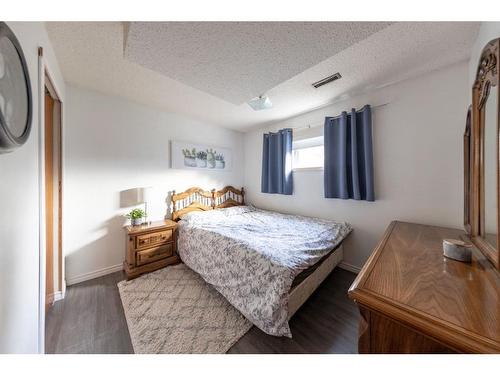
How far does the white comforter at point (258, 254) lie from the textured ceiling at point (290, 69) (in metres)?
1.50

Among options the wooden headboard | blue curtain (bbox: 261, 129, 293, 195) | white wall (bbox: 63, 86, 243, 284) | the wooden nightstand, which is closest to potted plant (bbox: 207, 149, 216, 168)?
the wooden headboard

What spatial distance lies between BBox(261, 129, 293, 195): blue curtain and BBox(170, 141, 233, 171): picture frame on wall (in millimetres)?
774

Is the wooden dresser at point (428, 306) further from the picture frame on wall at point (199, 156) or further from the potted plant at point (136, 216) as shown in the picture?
the picture frame on wall at point (199, 156)

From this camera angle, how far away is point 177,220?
2.72 meters

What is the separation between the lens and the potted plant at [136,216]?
2.27 metres

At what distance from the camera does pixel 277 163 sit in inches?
121

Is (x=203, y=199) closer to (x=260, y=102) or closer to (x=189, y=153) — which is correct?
(x=189, y=153)

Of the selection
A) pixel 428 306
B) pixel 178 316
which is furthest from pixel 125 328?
pixel 428 306

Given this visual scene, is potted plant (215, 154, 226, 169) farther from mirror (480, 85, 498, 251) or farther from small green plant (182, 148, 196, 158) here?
mirror (480, 85, 498, 251)

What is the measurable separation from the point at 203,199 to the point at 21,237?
7.70 feet
